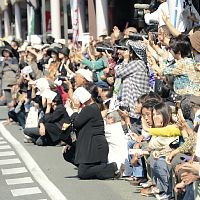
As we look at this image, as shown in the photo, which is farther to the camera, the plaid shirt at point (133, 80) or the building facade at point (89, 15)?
the building facade at point (89, 15)

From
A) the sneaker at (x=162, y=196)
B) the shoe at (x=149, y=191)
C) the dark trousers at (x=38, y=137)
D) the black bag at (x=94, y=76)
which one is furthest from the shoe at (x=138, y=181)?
the dark trousers at (x=38, y=137)

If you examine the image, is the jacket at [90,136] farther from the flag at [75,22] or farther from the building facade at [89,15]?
the building facade at [89,15]

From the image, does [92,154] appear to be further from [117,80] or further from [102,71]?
[102,71]

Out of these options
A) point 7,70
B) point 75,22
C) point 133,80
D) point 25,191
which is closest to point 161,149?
point 25,191

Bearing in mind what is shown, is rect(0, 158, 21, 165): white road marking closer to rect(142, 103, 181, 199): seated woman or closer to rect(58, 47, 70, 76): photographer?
rect(58, 47, 70, 76): photographer

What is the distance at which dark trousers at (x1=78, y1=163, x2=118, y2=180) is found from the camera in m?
9.12

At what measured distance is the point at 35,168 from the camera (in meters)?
10.2

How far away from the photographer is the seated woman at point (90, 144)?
914cm

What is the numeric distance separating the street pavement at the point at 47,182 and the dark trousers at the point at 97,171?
0.10 meters

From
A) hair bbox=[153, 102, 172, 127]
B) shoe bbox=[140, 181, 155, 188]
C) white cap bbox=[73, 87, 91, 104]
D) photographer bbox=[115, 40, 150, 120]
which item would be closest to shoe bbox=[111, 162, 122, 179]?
shoe bbox=[140, 181, 155, 188]

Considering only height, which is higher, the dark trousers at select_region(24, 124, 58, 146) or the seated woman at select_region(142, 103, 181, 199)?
the seated woman at select_region(142, 103, 181, 199)

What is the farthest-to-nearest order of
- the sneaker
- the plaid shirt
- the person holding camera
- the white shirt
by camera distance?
the person holding camera → the plaid shirt → the white shirt → the sneaker

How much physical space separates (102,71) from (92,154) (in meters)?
3.67

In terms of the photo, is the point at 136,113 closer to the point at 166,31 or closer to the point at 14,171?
the point at 166,31
